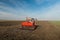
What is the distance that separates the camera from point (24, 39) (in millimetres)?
4633

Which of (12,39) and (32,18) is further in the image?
(32,18)

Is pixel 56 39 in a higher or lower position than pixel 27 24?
lower

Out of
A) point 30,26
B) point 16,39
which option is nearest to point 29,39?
point 16,39

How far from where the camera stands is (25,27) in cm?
702

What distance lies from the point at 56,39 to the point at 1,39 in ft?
7.87

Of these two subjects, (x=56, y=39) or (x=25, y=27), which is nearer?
(x=56, y=39)

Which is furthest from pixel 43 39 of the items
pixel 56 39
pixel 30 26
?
pixel 30 26

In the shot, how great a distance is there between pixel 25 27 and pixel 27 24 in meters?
0.29

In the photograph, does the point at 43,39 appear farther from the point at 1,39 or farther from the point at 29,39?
the point at 1,39

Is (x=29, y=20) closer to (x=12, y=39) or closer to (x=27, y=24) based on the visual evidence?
(x=27, y=24)

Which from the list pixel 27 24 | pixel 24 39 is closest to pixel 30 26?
pixel 27 24

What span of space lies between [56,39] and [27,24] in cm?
263

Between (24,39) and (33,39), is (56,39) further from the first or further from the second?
(24,39)

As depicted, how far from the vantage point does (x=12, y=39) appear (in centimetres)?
461
